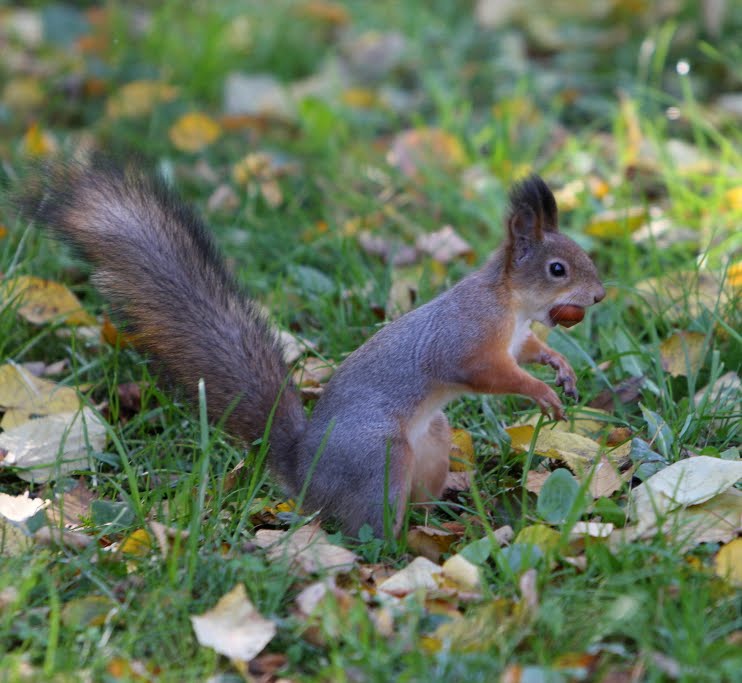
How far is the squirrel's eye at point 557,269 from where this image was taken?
6.01 feet

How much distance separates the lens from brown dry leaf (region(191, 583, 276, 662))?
52.6 inches

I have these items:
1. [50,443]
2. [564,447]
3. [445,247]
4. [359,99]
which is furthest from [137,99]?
[564,447]

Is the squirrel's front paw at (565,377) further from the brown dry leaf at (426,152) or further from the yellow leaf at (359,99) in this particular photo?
the yellow leaf at (359,99)

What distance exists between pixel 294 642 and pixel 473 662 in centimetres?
26

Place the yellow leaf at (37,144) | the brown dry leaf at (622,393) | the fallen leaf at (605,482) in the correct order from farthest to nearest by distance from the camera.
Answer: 1. the yellow leaf at (37,144)
2. the brown dry leaf at (622,393)
3. the fallen leaf at (605,482)

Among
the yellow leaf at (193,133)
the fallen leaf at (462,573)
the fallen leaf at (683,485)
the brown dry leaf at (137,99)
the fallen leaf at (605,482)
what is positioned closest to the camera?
the fallen leaf at (462,573)

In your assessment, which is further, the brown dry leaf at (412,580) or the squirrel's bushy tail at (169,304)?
the squirrel's bushy tail at (169,304)

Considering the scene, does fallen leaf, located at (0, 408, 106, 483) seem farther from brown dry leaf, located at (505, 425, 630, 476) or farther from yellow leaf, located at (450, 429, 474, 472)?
brown dry leaf, located at (505, 425, 630, 476)

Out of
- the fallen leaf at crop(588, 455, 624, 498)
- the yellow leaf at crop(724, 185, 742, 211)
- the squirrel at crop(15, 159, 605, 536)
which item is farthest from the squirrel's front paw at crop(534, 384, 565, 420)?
the yellow leaf at crop(724, 185, 742, 211)

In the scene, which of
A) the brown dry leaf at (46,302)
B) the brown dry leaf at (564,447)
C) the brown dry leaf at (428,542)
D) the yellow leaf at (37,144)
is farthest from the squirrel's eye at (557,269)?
the yellow leaf at (37,144)

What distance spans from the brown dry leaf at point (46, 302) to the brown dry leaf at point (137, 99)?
1331 mm

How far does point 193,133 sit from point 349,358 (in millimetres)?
1731

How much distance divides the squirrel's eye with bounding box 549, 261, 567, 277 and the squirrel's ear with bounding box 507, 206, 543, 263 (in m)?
0.05

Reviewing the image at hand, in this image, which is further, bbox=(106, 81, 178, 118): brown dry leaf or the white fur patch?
bbox=(106, 81, 178, 118): brown dry leaf
